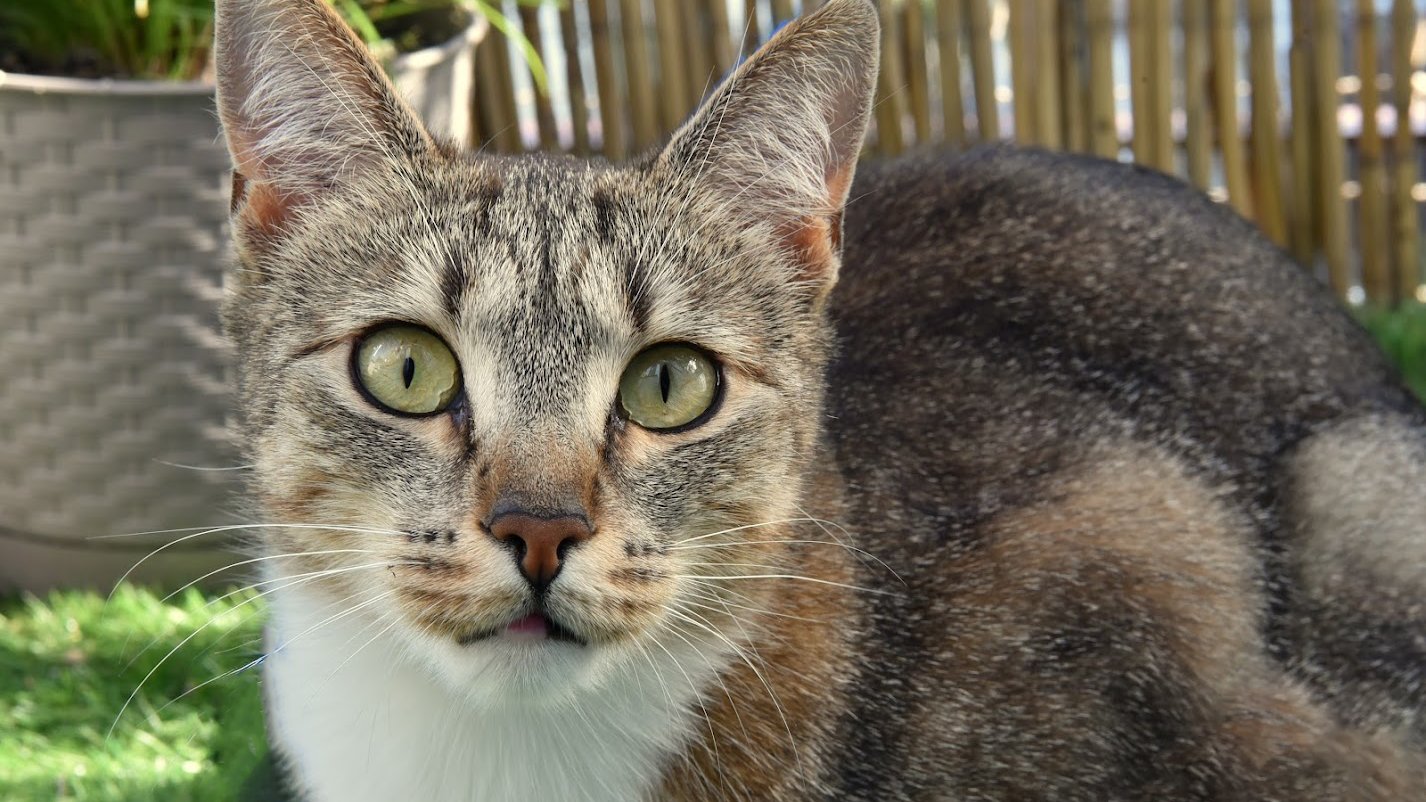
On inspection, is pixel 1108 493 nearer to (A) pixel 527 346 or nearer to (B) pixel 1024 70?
(A) pixel 527 346

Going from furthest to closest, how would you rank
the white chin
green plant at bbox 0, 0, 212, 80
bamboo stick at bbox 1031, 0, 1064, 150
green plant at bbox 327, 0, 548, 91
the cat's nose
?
bamboo stick at bbox 1031, 0, 1064, 150
green plant at bbox 327, 0, 548, 91
green plant at bbox 0, 0, 212, 80
the white chin
the cat's nose

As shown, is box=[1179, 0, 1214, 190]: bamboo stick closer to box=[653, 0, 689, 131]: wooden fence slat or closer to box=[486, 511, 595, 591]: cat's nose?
box=[653, 0, 689, 131]: wooden fence slat

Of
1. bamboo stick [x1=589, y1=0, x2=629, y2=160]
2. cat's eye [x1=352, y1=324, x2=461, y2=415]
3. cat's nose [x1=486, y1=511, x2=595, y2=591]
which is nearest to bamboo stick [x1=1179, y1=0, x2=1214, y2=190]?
bamboo stick [x1=589, y1=0, x2=629, y2=160]

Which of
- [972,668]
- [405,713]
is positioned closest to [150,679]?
[405,713]

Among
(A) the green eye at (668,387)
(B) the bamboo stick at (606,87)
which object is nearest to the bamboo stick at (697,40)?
(B) the bamboo stick at (606,87)

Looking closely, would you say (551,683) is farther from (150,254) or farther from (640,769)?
(150,254)

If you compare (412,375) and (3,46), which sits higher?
(3,46)

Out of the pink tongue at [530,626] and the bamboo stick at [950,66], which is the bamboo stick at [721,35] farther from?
the pink tongue at [530,626]
